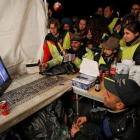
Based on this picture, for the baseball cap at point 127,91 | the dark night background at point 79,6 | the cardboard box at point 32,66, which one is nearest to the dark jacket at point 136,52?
the baseball cap at point 127,91

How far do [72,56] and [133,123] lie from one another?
1440 mm

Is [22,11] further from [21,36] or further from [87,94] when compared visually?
[87,94]

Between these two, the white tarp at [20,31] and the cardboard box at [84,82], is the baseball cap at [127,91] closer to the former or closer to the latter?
the cardboard box at [84,82]

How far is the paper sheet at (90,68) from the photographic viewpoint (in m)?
1.69

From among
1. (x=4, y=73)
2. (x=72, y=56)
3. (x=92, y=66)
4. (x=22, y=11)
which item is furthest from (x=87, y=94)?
(x=22, y=11)

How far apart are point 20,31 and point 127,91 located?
194cm

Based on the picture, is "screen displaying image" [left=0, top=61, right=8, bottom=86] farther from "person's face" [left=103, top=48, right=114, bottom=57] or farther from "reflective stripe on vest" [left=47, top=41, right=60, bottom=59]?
"person's face" [left=103, top=48, right=114, bottom=57]

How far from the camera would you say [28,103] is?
138cm

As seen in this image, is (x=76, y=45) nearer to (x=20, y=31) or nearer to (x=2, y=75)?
(x=20, y=31)

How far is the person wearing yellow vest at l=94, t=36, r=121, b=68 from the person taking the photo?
1766 millimetres

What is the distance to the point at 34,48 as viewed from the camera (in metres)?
2.44

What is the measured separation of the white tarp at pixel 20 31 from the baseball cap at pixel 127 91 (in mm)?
1766

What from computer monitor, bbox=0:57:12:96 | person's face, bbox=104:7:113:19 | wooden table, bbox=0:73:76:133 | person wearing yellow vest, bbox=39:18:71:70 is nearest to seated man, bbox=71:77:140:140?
wooden table, bbox=0:73:76:133

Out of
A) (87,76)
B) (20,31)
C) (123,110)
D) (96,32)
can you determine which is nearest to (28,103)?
(87,76)
